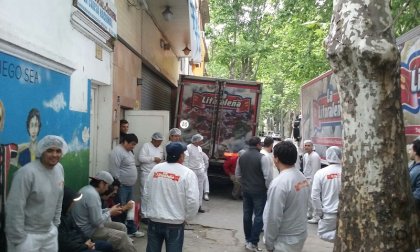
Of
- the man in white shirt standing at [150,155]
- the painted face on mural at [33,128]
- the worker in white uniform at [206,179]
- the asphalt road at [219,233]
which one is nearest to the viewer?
the painted face on mural at [33,128]

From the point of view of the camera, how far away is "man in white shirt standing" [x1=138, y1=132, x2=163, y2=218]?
317 inches

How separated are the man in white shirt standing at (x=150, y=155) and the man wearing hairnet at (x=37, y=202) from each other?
4.03 m

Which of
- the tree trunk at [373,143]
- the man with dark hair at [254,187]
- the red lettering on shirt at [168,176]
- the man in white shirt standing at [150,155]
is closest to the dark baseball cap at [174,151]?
the red lettering on shirt at [168,176]

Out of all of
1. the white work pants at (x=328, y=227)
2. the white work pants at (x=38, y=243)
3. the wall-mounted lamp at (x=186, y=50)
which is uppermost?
the wall-mounted lamp at (x=186, y=50)

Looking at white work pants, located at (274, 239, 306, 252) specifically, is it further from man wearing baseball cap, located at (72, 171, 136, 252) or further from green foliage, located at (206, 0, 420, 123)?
green foliage, located at (206, 0, 420, 123)

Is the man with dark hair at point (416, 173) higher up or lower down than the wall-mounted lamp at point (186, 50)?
lower down

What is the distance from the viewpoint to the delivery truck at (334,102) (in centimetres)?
559

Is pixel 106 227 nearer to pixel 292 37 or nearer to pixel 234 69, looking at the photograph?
pixel 292 37

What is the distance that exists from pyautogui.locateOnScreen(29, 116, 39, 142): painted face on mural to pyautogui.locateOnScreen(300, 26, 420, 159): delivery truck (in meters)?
3.25

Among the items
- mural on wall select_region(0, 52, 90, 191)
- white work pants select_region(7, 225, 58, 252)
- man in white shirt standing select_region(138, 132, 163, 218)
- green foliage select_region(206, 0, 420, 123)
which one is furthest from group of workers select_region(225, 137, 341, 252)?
green foliage select_region(206, 0, 420, 123)

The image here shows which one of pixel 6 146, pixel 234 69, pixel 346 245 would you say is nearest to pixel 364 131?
pixel 346 245

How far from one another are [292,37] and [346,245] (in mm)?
14850

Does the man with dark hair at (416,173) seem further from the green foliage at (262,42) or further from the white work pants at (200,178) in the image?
the green foliage at (262,42)

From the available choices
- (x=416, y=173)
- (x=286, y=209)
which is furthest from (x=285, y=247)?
(x=416, y=173)
